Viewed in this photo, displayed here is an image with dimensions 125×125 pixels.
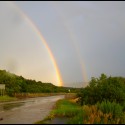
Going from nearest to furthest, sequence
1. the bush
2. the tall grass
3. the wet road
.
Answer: the tall grass
the bush
the wet road

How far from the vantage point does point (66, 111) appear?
984 inches

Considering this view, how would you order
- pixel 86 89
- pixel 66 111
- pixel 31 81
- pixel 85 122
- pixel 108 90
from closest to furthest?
pixel 85 122 → pixel 66 111 → pixel 108 90 → pixel 86 89 → pixel 31 81

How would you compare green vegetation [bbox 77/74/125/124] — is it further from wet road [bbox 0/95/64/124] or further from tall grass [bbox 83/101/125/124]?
wet road [bbox 0/95/64/124]

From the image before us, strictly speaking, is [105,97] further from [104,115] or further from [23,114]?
[104,115]

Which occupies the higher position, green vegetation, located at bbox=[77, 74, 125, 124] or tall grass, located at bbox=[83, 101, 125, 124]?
green vegetation, located at bbox=[77, 74, 125, 124]

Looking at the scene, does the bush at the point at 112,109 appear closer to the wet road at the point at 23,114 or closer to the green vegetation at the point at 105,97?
the green vegetation at the point at 105,97

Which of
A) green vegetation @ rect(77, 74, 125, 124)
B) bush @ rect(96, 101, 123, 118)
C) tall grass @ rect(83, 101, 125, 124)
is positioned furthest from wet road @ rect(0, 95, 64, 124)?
bush @ rect(96, 101, 123, 118)

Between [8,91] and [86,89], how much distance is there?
36.3 metres

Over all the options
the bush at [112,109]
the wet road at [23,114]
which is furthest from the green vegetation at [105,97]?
the wet road at [23,114]

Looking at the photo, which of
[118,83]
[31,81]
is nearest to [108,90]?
[118,83]

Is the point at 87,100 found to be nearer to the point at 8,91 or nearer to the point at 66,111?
the point at 66,111

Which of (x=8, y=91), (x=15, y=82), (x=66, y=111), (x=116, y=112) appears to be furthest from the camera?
(x=15, y=82)

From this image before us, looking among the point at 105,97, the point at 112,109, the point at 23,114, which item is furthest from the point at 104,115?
the point at 105,97

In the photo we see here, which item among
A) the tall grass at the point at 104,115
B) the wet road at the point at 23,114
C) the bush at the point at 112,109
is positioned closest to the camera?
the tall grass at the point at 104,115
